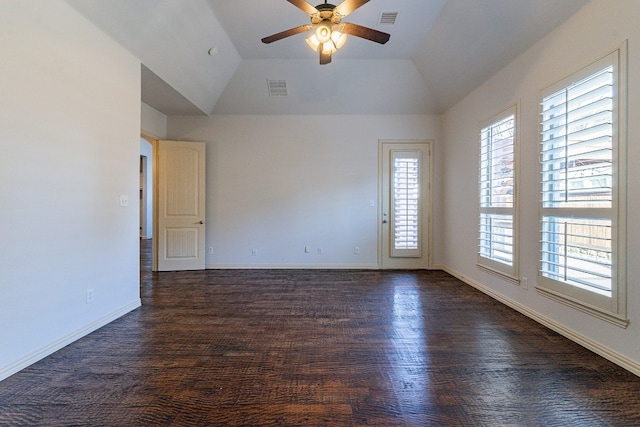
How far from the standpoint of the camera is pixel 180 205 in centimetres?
520

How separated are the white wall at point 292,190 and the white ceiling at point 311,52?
338 mm

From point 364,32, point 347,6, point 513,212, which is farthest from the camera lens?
point 513,212

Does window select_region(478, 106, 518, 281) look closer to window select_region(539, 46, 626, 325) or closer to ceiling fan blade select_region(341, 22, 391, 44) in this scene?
window select_region(539, 46, 626, 325)

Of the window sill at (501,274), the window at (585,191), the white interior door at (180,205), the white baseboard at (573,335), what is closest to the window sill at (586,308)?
the window at (585,191)

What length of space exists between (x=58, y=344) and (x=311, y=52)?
14.7ft

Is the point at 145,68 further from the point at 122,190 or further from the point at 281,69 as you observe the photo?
the point at 281,69

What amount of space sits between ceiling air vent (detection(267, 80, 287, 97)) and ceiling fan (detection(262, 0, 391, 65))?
2.05m

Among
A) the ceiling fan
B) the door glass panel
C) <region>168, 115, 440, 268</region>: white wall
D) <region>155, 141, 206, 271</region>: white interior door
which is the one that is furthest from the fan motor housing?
<region>155, 141, 206, 271</region>: white interior door

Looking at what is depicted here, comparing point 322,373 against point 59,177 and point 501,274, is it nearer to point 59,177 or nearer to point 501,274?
point 59,177

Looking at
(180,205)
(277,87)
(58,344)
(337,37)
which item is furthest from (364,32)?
(180,205)

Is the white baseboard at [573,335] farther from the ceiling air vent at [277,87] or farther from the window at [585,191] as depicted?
the ceiling air vent at [277,87]

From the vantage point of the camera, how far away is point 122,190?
10.3 feet

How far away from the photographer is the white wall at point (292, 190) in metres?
5.45

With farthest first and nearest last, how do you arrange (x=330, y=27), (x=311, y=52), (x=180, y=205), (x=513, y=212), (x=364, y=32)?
(x=180, y=205), (x=311, y=52), (x=513, y=212), (x=364, y=32), (x=330, y=27)
